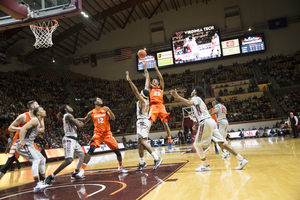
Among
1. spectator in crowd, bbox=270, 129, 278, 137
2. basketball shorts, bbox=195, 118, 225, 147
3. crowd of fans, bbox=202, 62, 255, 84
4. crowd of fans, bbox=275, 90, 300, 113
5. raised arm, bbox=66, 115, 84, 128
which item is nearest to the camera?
basketball shorts, bbox=195, 118, 225, 147

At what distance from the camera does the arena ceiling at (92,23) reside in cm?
2248

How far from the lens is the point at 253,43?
24766 mm

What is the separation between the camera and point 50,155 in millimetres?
13242

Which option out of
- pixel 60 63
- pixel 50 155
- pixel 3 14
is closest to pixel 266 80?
pixel 50 155

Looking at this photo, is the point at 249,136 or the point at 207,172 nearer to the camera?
the point at 207,172

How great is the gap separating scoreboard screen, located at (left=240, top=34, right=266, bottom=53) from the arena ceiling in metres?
7.28

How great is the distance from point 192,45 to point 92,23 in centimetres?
1121

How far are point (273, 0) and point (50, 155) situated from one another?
28.5m

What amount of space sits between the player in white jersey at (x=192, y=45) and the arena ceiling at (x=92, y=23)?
524 centimetres

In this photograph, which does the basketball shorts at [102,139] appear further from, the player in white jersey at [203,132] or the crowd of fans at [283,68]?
the crowd of fans at [283,68]

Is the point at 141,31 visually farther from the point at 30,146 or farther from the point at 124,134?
the point at 30,146

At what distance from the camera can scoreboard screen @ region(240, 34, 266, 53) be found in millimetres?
24641

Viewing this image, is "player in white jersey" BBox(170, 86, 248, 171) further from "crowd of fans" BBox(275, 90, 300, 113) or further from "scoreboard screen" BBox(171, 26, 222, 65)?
"scoreboard screen" BBox(171, 26, 222, 65)

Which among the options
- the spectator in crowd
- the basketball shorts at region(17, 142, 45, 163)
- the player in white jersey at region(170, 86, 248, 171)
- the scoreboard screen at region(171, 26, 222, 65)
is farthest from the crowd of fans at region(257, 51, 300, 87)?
the basketball shorts at region(17, 142, 45, 163)
